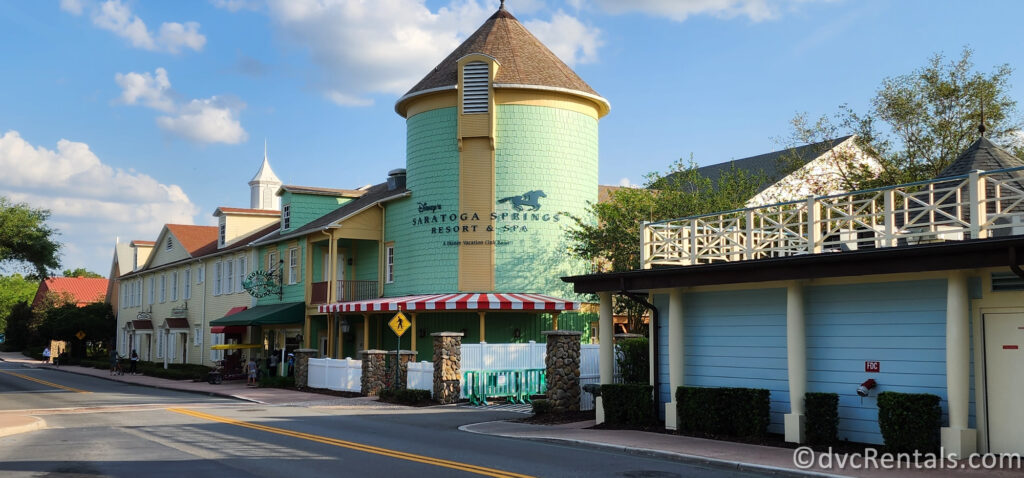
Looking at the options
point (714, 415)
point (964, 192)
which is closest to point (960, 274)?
point (714, 415)

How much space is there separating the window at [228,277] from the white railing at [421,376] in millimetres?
21847

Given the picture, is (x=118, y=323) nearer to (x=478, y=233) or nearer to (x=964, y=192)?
(x=478, y=233)

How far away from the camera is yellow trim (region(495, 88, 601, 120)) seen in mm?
32875

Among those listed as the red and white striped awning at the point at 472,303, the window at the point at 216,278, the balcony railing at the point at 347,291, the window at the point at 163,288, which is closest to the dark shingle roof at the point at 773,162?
the red and white striped awning at the point at 472,303

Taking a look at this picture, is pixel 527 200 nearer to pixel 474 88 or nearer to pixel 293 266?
pixel 474 88

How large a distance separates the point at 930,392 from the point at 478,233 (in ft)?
67.9

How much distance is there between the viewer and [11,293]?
10988 cm

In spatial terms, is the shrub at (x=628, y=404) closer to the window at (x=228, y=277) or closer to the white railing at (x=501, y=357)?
the white railing at (x=501, y=357)

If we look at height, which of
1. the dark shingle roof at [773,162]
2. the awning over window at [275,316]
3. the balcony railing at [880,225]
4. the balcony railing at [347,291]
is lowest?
the awning over window at [275,316]

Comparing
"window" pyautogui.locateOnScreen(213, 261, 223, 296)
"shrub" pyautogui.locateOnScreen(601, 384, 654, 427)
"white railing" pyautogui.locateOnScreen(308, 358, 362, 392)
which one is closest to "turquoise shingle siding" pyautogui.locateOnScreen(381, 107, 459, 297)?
"white railing" pyautogui.locateOnScreen(308, 358, 362, 392)

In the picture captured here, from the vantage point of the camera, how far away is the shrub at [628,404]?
17484mm

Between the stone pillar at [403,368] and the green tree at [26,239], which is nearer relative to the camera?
the stone pillar at [403,368]

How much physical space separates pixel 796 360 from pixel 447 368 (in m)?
12.2

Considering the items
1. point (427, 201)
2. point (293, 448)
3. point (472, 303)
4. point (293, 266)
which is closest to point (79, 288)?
point (293, 266)
